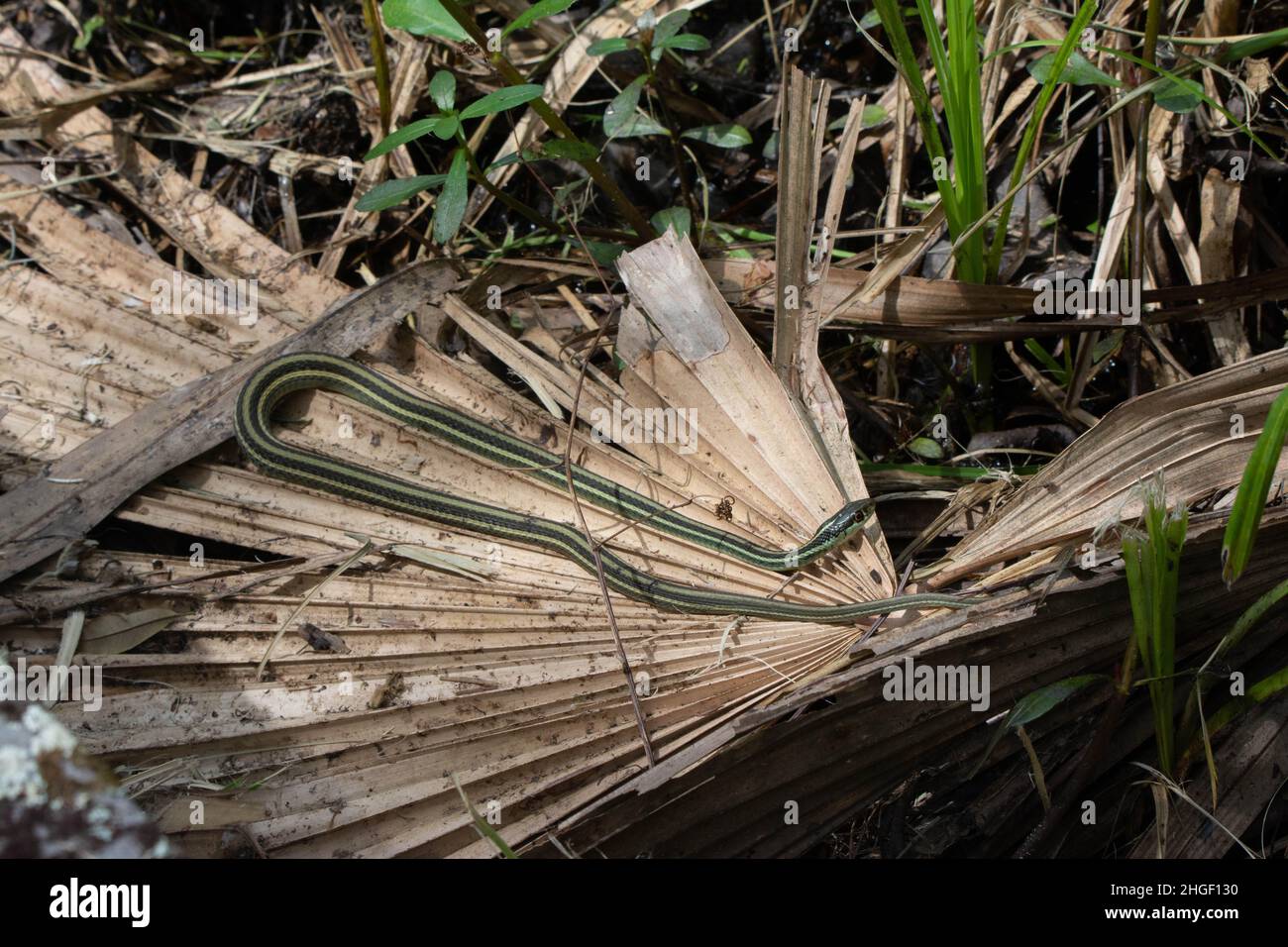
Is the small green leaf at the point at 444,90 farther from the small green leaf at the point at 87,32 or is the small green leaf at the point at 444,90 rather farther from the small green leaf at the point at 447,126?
the small green leaf at the point at 87,32

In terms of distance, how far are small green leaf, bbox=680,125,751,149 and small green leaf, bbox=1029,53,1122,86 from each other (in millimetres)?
1446

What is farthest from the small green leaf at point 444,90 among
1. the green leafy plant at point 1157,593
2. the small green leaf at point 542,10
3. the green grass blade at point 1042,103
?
the green leafy plant at point 1157,593

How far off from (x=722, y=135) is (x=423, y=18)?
1.78 meters

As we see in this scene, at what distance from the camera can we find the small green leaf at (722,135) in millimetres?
5004

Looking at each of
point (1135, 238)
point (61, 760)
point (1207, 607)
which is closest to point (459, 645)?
point (61, 760)

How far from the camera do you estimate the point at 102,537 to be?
163 inches

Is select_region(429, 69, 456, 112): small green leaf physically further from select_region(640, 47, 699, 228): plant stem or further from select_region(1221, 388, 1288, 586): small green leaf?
select_region(1221, 388, 1288, 586): small green leaf

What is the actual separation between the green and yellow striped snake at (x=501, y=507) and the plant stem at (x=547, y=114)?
1238 mm

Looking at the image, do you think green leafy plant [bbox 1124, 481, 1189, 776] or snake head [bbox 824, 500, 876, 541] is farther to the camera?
snake head [bbox 824, 500, 876, 541]

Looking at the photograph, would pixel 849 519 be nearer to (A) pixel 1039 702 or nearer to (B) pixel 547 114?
(A) pixel 1039 702

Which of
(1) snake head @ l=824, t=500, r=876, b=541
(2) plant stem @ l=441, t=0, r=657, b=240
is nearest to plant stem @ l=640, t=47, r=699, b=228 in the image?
(2) plant stem @ l=441, t=0, r=657, b=240

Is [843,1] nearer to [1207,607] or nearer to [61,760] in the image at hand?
[1207,607]

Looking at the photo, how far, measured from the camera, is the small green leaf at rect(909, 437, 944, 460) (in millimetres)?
4535
